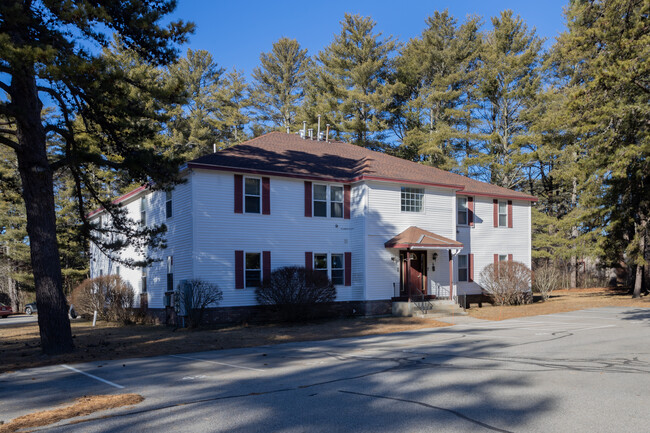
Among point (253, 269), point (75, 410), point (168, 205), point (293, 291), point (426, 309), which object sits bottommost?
point (426, 309)

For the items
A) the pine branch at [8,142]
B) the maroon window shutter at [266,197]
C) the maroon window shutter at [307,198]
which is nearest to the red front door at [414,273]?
the maroon window shutter at [307,198]

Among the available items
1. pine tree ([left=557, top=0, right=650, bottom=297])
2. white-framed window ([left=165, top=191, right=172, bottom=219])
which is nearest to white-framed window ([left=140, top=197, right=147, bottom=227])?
white-framed window ([left=165, top=191, right=172, bottom=219])

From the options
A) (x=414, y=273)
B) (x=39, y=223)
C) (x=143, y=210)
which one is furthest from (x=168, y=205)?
(x=414, y=273)

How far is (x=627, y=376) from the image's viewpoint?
330 inches

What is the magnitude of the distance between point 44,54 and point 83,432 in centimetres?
777

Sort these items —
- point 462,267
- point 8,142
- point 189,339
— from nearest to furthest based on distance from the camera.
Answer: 1. point 8,142
2. point 189,339
3. point 462,267

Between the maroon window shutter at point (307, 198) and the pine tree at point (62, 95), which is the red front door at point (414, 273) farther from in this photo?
the pine tree at point (62, 95)

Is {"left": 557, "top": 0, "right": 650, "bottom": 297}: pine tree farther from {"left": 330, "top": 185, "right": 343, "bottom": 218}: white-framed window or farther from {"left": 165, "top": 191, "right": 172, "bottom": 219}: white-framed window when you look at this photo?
{"left": 165, "top": 191, "right": 172, "bottom": 219}: white-framed window

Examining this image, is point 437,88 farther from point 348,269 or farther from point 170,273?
point 170,273

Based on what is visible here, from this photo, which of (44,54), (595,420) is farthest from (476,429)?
(44,54)

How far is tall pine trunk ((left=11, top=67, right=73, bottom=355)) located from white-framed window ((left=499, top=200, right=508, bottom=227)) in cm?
2167

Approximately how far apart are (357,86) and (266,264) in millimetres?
23369

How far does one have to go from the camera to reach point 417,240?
21.7 metres

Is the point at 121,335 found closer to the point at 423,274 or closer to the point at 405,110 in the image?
the point at 423,274
